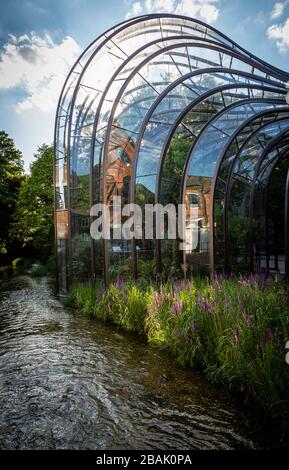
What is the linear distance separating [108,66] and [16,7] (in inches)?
166

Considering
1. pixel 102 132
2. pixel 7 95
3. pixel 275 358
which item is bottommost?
pixel 275 358

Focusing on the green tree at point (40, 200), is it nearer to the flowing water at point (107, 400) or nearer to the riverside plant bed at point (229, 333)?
the riverside plant bed at point (229, 333)

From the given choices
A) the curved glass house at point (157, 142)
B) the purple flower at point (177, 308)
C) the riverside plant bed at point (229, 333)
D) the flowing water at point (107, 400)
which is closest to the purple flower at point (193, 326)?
the riverside plant bed at point (229, 333)

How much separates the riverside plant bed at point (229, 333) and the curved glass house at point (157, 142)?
11.9 feet

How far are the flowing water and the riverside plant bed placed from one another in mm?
258

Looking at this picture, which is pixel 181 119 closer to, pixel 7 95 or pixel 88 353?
pixel 7 95

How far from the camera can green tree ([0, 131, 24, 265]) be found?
24.1 metres

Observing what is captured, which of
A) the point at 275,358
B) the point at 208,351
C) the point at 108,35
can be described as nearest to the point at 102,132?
the point at 108,35

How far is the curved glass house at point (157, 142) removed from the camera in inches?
362

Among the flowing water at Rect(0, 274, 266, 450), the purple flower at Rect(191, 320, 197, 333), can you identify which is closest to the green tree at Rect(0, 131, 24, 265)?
the flowing water at Rect(0, 274, 266, 450)

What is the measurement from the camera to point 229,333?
148 inches

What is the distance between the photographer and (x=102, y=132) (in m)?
9.59

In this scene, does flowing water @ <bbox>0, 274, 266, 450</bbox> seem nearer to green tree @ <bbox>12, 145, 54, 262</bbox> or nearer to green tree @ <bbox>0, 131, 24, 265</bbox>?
green tree @ <bbox>12, 145, 54, 262</bbox>
